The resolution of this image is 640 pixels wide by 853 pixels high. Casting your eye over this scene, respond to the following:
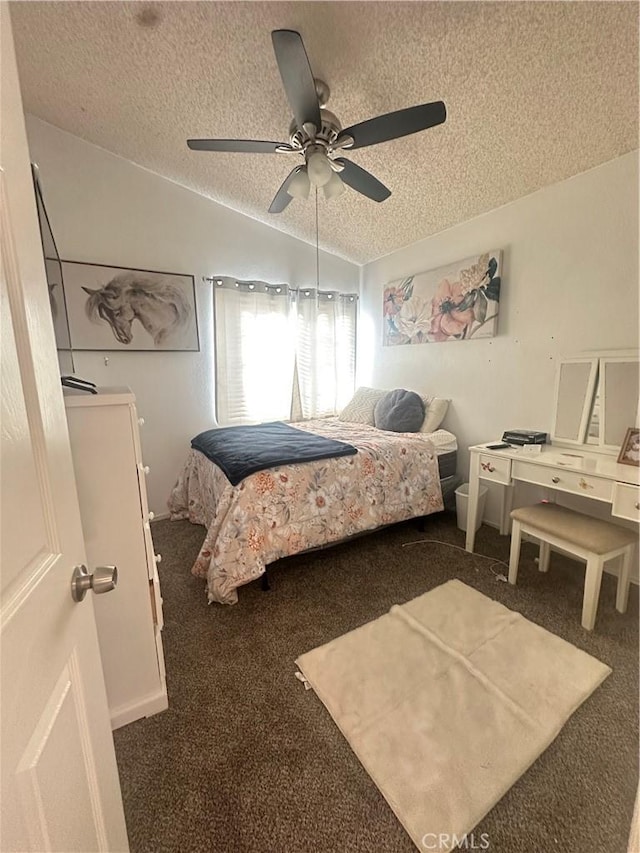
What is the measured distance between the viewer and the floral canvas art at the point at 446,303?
104 inches

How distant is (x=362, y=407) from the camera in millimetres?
3510

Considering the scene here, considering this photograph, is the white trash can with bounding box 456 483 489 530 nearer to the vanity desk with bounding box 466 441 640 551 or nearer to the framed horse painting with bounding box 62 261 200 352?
the vanity desk with bounding box 466 441 640 551

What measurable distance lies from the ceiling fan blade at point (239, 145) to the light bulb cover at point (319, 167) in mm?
125

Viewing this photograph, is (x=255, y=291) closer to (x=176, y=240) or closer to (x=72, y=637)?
(x=176, y=240)

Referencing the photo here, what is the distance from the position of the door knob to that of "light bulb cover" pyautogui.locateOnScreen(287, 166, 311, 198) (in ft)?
6.35

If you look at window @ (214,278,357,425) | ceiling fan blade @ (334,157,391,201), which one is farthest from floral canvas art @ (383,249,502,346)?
ceiling fan blade @ (334,157,391,201)

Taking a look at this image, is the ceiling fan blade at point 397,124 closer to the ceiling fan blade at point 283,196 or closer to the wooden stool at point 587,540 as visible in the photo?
the ceiling fan blade at point 283,196

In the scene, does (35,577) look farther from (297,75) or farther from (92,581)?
(297,75)

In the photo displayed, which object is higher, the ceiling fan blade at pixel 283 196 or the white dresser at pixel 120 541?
the ceiling fan blade at pixel 283 196

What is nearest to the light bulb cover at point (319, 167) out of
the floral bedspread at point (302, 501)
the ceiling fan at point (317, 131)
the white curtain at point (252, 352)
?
the ceiling fan at point (317, 131)

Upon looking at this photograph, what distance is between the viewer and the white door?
1.37ft

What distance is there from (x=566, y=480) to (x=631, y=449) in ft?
1.28

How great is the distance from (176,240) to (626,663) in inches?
152

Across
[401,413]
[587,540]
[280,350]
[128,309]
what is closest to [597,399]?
[587,540]
